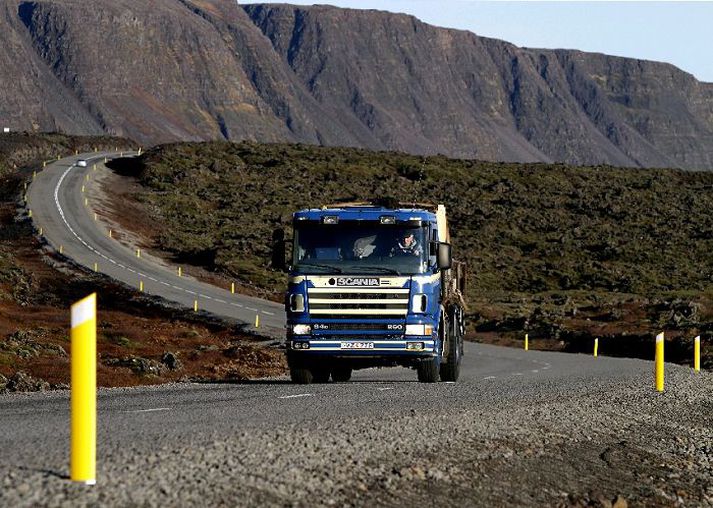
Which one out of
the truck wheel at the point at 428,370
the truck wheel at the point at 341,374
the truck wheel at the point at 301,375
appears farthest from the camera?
the truck wheel at the point at 341,374

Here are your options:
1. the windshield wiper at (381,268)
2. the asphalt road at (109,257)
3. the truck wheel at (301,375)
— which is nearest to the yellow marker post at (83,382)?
the windshield wiper at (381,268)

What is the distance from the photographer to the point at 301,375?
23391 millimetres

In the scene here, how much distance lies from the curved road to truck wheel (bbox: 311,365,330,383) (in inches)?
30.6

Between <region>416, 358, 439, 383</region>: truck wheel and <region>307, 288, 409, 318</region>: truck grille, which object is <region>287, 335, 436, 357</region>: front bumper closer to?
<region>307, 288, 409, 318</region>: truck grille

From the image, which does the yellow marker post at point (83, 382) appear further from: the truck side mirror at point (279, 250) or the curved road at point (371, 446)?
the truck side mirror at point (279, 250)

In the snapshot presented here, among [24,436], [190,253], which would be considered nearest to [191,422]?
[24,436]

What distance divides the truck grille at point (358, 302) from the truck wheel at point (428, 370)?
158 centimetres

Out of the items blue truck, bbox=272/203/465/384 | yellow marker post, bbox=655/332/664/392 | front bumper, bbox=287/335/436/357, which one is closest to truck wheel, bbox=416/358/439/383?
blue truck, bbox=272/203/465/384

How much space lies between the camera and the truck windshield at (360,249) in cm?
2114

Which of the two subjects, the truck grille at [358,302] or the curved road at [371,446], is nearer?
the curved road at [371,446]

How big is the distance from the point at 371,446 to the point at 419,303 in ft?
28.0

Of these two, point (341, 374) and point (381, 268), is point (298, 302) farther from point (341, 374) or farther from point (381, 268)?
point (341, 374)

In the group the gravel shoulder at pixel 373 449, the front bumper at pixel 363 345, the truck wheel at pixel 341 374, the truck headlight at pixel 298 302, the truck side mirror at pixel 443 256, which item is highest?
the truck side mirror at pixel 443 256

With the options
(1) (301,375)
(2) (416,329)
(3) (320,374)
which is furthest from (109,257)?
(2) (416,329)
